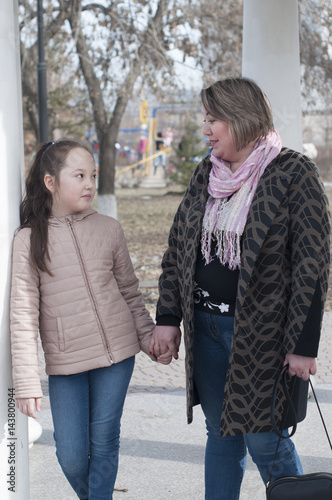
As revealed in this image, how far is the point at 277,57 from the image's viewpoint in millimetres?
4629

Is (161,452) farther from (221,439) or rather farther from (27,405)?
(27,405)

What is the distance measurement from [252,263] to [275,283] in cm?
12

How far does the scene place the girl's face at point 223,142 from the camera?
264cm

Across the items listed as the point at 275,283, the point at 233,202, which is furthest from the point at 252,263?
the point at 233,202

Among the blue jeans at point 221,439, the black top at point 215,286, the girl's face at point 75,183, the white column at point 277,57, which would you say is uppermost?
the white column at point 277,57

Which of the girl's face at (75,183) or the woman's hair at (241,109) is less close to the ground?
the woman's hair at (241,109)

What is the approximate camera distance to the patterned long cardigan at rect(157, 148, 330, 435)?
253 cm

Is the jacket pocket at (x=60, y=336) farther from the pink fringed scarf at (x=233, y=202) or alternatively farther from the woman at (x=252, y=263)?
the pink fringed scarf at (x=233, y=202)

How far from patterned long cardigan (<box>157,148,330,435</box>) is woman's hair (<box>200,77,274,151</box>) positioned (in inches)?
5.6

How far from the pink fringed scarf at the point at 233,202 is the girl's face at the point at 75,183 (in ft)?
1.61

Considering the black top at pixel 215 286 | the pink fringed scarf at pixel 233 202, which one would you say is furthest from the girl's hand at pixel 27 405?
the pink fringed scarf at pixel 233 202

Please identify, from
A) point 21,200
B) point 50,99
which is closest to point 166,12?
point 50,99

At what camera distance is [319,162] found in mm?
27578

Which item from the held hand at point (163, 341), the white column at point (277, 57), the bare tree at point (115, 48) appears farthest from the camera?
the bare tree at point (115, 48)
